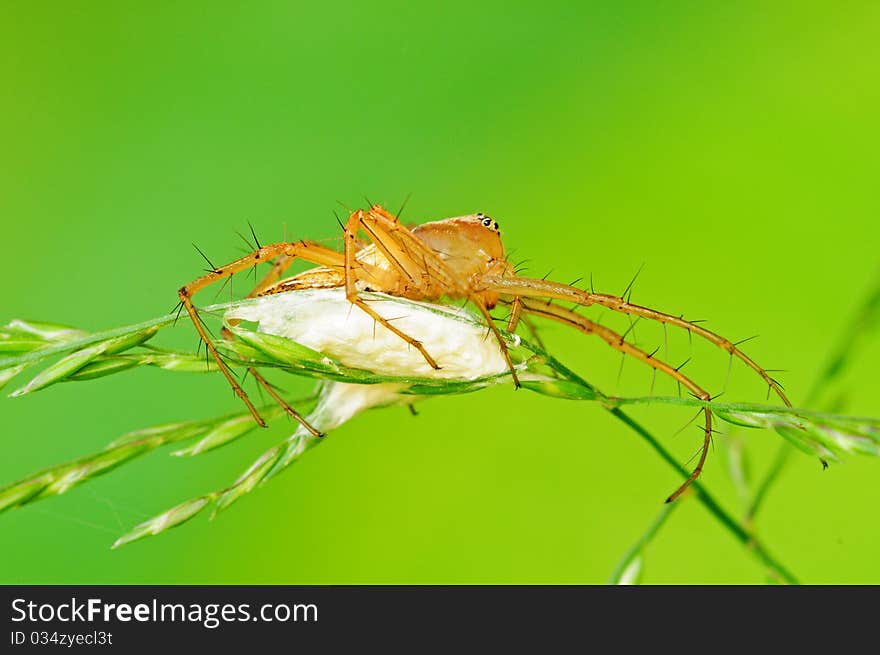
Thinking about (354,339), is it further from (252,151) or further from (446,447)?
(252,151)

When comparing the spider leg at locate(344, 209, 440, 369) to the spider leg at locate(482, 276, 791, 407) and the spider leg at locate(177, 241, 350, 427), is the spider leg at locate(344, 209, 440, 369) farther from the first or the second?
the spider leg at locate(482, 276, 791, 407)

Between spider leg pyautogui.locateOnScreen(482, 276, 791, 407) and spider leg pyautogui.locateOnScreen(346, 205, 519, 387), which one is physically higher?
spider leg pyautogui.locateOnScreen(346, 205, 519, 387)

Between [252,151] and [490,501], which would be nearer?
[490,501]

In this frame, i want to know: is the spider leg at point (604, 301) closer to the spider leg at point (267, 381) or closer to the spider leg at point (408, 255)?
the spider leg at point (408, 255)

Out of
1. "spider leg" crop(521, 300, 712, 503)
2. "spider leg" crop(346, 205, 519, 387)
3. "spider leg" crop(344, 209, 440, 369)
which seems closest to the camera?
"spider leg" crop(344, 209, 440, 369)

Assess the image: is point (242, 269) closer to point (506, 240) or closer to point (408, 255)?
point (408, 255)

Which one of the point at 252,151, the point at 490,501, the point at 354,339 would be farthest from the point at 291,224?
the point at 354,339

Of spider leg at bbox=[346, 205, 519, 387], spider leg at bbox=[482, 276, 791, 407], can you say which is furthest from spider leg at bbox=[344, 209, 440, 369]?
spider leg at bbox=[482, 276, 791, 407]
